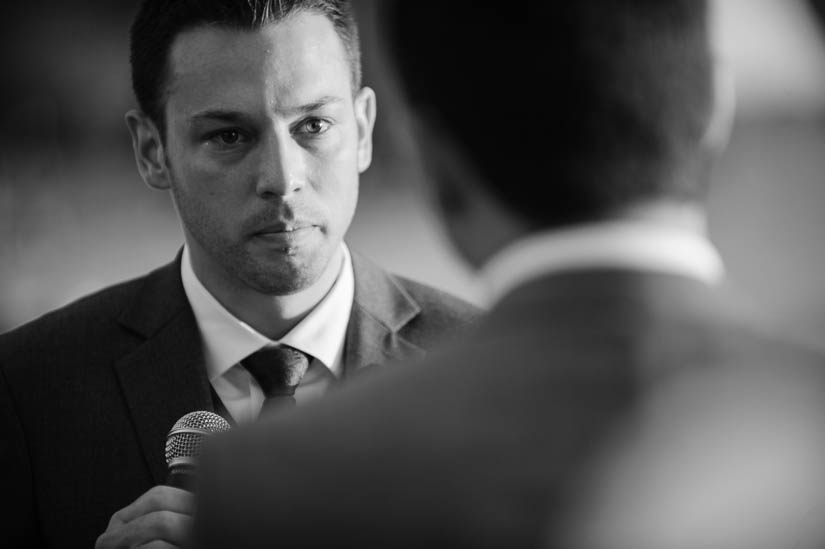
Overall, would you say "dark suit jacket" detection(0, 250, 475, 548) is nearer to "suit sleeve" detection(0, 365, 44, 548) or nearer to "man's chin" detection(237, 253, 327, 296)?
"suit sleeve" detection(0, 365, 44, 548)

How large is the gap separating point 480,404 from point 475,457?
0.16 ft

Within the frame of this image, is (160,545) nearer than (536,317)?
No

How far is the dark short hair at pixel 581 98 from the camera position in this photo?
0.94 m

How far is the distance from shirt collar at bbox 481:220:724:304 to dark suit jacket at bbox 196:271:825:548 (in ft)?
0.04

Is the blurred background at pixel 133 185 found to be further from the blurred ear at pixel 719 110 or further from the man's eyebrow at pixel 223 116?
the blurred ear at pixel 719 110

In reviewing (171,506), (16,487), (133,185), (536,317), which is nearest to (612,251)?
(536,317)

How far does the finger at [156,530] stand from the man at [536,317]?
27.6 inches

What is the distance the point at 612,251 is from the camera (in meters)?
0.95

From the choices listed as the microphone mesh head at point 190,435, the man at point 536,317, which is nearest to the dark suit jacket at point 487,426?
the man at point 536,317

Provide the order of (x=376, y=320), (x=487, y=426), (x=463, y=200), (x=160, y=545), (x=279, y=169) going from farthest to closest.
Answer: (x=376, y=320) < (x=279, y=169) < (x=160, y=545) < (x=463, y=200) < (x=487, y=426)

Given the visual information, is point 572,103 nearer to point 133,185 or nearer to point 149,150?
point 149,150

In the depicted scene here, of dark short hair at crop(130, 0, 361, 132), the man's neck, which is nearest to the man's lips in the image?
the man's neck

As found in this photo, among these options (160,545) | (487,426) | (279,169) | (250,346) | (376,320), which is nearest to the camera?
(487,426)

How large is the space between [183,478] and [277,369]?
48cm
